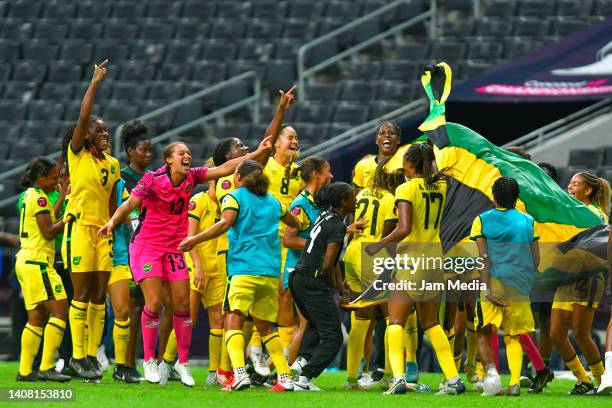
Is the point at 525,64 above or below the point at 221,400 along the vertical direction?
above

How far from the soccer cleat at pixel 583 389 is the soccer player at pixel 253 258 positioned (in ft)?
7.25

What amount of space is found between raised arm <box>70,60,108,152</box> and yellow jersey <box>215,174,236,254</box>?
1240mm

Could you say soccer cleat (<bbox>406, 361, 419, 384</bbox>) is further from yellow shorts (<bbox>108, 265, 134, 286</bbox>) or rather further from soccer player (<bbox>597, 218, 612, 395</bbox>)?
yellow shorts (<bbox>108, 265, 134, 286</bbox>)

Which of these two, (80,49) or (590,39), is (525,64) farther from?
(80,49)

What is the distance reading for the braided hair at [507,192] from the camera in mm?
9734

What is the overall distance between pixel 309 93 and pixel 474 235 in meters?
10.2

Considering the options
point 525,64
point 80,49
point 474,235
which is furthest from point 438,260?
point 80,49

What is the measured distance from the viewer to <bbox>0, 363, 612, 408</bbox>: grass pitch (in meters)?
8.82

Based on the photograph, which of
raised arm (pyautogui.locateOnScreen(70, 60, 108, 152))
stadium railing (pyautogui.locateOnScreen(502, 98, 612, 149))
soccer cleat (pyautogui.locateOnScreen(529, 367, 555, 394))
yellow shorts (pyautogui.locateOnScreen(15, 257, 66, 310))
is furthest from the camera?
stadium railing (pyautogui.locateOnScreen(502, 98, 612, 149))

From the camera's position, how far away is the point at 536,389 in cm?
1038

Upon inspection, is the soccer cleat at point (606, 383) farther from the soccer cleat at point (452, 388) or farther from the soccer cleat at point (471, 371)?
the soccer cleat at point (471, 371)

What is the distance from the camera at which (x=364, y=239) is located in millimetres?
10695

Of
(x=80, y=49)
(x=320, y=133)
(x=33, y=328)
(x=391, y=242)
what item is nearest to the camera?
(x=391, y=242)

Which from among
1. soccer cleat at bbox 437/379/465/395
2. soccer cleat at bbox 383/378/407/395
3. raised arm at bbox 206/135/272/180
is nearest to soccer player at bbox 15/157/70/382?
raised arm at bbox 206/135/272/180
